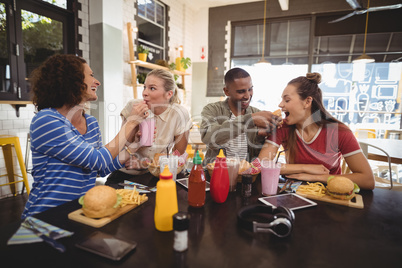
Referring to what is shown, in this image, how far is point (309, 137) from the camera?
1.74m

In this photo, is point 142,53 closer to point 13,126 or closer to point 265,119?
point 13,126

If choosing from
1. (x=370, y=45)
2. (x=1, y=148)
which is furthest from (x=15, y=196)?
(x=370, y=45)

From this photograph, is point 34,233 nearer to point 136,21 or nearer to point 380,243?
point 380,243

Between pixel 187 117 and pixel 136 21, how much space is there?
12.3ft

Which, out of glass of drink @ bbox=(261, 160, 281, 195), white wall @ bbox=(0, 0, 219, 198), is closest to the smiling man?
glass of drink @ bbox=(261, 160, 281, 195)

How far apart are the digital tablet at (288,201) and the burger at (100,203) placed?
2.08 feet

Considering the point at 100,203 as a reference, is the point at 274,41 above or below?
above

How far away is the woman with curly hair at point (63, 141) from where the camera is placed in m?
1.17

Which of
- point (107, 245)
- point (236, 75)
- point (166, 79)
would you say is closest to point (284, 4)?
point (236, 75)

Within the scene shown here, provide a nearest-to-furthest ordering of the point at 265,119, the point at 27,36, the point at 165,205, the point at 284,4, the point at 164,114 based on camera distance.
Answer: the point at 165,205 < the point at 265,119 < the point at 164,114 < the point at 27,36 < the point at 284,4

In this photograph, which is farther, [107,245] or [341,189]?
[341,189]

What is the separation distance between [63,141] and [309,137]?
154cm

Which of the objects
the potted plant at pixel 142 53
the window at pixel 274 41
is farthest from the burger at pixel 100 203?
the window at pixel 274 41

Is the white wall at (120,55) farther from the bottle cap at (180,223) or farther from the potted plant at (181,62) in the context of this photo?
the bottle cap at (180,223)
